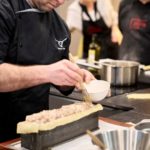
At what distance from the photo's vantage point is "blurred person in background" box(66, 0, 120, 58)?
143 inches

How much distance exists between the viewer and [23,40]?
147 centimetres

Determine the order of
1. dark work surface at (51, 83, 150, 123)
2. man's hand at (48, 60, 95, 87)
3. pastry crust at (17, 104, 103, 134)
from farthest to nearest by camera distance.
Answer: dark work surface at (51, 83, 150, 123) → man's hand at (48, 60, 95, 87) → pastry crust at (17, 104, 103, 134)

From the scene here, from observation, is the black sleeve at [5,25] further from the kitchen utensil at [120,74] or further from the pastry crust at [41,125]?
the kitchen utensil at [120,74]

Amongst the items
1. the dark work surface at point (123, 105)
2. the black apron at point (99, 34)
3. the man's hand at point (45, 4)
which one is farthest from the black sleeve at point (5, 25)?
the black apron at point (99, 34)

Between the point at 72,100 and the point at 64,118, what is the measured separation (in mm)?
662

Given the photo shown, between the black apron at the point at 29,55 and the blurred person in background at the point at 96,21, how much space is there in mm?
2048

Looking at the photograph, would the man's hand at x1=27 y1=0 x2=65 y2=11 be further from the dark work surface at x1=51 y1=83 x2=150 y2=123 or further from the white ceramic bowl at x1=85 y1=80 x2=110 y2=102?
the dark work surface at x1=51 y1=83 x2=150 y2=123

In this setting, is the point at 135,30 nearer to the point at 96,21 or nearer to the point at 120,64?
the point at 96,21

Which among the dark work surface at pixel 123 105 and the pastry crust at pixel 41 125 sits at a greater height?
the pastry crust at pixel 41 125

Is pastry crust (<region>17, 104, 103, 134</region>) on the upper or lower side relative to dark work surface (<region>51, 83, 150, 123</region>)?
upper

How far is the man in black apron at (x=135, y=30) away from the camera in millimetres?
3006

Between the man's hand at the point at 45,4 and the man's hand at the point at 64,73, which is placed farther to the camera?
the man's hand at the point at 45,4

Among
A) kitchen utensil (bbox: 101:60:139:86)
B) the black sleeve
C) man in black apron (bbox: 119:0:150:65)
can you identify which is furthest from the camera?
man in black apron (bbox: 119:0:150:65)

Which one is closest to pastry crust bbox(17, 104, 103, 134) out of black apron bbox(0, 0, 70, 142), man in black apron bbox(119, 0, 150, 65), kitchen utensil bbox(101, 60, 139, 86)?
black apron bbox(0, 0, 70, 142)
